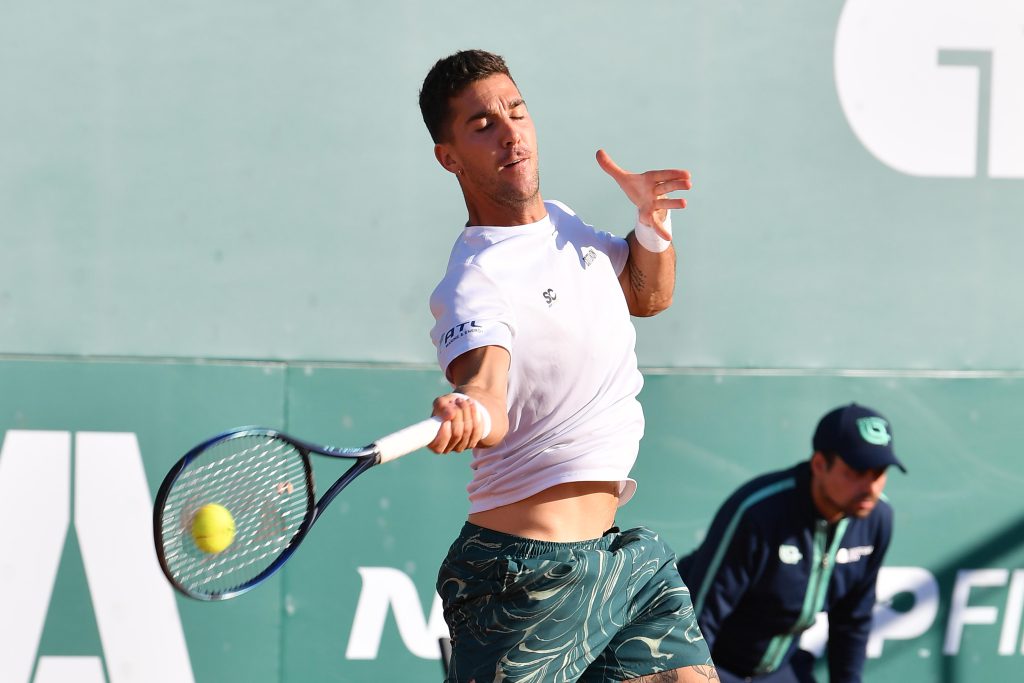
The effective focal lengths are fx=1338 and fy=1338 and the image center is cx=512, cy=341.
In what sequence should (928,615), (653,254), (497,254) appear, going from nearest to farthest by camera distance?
(497,254)
(653,254)
(928,615)

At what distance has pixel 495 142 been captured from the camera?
2.66m

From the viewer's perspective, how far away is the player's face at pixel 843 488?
3.81 m

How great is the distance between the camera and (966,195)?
15.5 ft

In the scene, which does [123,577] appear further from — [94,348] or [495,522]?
[495,522]

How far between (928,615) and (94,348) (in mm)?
2984

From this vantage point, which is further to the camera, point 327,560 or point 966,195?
point 966,195

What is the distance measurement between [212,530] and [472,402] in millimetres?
562

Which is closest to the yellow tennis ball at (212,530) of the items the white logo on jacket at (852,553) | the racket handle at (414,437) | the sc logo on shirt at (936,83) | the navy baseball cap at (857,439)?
the racket handle at (414,437)

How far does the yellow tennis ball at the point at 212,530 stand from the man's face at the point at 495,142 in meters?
0.82

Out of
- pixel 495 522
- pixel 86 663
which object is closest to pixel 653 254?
pixel 495 522

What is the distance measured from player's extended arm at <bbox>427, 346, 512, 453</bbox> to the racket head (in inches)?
11.7

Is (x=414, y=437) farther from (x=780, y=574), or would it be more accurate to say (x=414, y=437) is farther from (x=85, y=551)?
(x=85, y=551)

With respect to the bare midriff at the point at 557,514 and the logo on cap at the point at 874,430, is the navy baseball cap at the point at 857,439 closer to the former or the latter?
the logo on cap at the point at 874,430

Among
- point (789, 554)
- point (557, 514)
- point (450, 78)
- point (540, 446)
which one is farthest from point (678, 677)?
point (789, 554)
